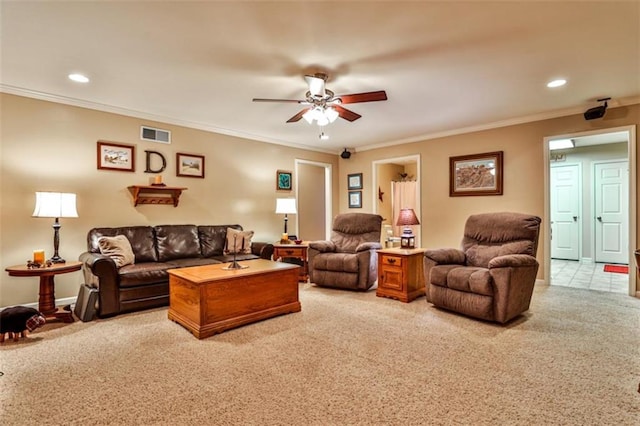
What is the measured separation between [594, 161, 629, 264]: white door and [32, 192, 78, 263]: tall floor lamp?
8.73 m

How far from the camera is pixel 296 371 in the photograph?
7.11 ft

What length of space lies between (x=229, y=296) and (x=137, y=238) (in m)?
1.83

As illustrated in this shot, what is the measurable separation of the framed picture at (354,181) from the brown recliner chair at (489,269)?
308cm

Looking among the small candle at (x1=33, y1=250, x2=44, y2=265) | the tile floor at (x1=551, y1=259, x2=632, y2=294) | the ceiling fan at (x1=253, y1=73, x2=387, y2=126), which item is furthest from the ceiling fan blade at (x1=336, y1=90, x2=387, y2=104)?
the tile floor at (x1=551, y1=259, x2=632, y2=294)

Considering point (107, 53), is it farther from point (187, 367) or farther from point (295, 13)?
point (187, 367)

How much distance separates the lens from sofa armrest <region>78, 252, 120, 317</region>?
318 centimetres

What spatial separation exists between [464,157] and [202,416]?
16.5ft

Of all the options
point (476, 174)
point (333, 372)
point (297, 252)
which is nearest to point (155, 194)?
point (297, 252)

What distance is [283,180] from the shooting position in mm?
6012

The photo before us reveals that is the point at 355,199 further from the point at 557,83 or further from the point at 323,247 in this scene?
the point at 557,83

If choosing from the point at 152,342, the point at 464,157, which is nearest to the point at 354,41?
the point at 152,342

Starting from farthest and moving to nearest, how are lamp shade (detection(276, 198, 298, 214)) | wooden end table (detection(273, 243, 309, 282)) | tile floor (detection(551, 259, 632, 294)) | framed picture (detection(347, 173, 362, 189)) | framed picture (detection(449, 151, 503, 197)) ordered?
framed picture (detection(347, 173, 362, 189)) → lamp shade (detection(276, 198, 298, 214)) → wooden end table (detection(273, 243, 309, 282)) → framed picture (detection(449, 151, 503, 197)) → tile floor (detection(551, 259, 632, 294))

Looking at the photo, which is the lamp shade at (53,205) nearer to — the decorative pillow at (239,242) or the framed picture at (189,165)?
the framed picture at (189,165)

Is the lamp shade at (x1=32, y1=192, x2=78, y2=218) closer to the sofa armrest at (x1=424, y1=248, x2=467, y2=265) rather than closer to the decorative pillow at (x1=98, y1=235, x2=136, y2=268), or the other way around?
the decorative pillow at (x1=98, y1=235, x2=136, y2=268)
